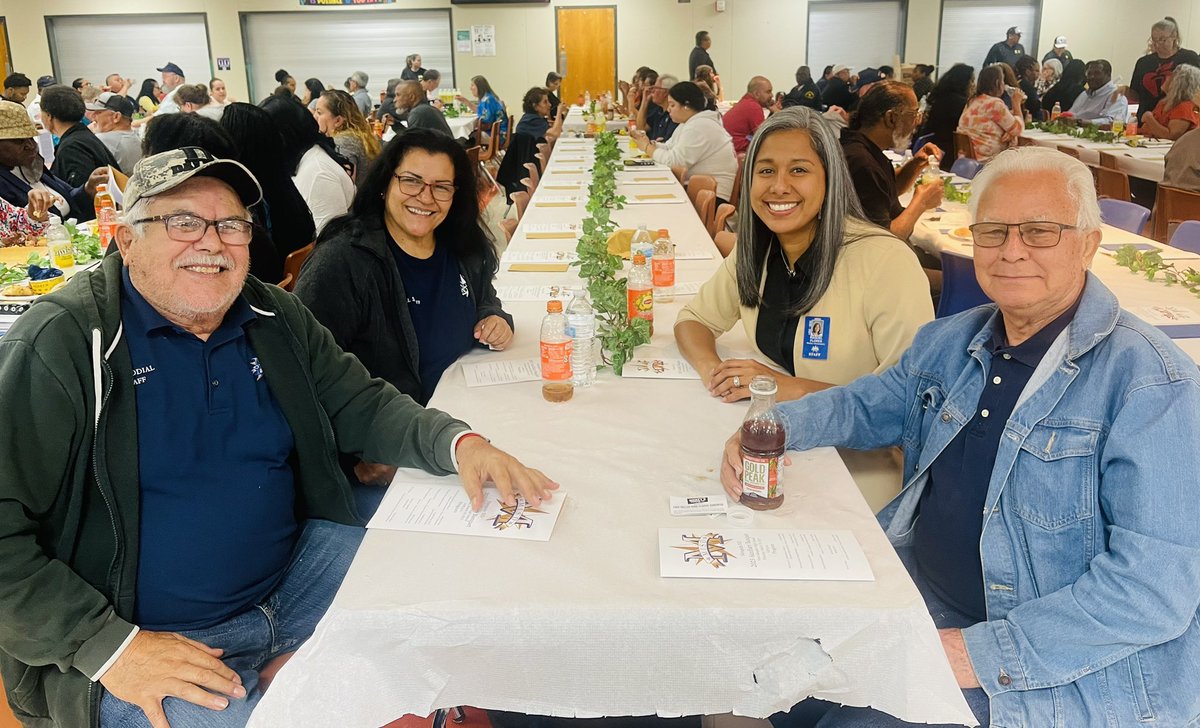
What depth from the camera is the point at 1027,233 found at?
1.54 meters

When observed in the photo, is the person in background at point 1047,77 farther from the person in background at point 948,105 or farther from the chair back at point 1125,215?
the chair back at point 1125,215

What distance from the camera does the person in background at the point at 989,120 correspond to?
7191 millimetres

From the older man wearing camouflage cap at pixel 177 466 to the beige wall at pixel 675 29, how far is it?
14500 millimetres

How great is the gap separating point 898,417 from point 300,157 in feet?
12.0

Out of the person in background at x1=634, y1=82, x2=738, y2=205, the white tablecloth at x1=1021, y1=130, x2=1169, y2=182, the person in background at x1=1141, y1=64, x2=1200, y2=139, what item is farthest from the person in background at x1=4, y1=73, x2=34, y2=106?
the person in background at x1=1141, y1=64, x2=1200, y2=139

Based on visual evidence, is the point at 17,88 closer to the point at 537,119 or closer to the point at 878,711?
the point at 537,119

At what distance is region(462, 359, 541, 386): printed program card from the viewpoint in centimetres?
226

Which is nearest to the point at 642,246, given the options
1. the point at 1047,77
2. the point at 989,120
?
the point at 989,120

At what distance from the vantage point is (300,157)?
4555 mm

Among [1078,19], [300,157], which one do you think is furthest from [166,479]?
[1078,19]

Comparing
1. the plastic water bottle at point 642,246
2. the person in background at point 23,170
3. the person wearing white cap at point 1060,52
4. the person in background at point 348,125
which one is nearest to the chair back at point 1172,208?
the plastic water bottle at point 642,246

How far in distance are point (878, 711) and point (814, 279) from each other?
43.9 inches

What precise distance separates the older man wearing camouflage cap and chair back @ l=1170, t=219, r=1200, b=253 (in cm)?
349

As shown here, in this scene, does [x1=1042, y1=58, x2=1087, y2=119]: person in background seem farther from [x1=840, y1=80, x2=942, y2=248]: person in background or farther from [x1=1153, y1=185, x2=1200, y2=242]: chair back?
[x1=840, y1=80, x2=942, y2=248]: person in background
